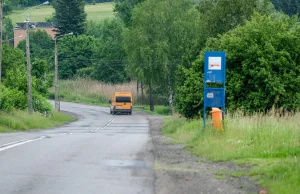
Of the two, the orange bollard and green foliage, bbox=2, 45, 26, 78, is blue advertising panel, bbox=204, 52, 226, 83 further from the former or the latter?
green foliage, bbox=2, 45, 26, 78

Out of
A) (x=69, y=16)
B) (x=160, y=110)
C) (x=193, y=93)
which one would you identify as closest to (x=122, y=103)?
(x=160, y=110)

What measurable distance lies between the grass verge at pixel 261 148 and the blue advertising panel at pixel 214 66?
1.59m

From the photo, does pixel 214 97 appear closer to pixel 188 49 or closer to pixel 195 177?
pixel 195 177

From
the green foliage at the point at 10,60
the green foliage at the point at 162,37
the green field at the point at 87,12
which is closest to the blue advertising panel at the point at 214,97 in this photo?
the green foliage at the point at 10,60

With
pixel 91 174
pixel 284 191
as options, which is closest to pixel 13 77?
pixel 91 174

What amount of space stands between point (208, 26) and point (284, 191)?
37.6 m

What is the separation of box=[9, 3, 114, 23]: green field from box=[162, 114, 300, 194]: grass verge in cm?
13794

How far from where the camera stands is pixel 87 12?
16600cm

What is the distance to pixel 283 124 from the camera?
2003 centimetres

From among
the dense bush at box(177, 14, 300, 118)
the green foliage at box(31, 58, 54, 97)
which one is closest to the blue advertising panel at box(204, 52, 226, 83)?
the dense bush at box(177, 14, 300, 118)

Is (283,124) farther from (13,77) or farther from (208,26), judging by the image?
(13,77)

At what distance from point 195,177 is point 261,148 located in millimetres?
3565

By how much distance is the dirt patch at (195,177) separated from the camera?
11867mm

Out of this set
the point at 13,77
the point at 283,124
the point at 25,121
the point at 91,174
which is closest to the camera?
the point at 91,174
